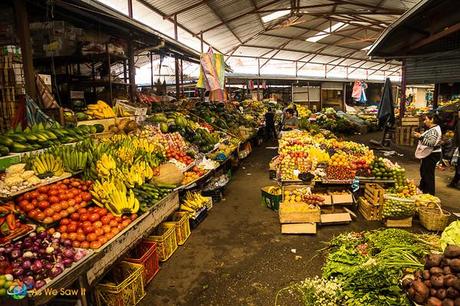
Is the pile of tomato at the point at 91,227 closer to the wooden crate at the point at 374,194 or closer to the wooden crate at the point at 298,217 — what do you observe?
the wooden crate at the point at 298,217

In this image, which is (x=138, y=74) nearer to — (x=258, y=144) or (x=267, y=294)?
(x=258, y=144)

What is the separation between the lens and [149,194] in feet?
15.0

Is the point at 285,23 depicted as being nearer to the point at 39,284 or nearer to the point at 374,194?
the point at 374,194

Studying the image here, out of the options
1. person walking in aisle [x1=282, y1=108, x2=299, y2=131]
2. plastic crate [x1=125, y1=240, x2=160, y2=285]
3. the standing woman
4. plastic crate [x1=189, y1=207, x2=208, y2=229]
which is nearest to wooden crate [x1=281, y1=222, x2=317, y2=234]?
plastic crate [x1=189, y1=207, x2=208, y2=229]

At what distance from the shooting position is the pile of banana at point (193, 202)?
5.93 metres

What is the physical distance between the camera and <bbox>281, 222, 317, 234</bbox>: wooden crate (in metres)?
5.47

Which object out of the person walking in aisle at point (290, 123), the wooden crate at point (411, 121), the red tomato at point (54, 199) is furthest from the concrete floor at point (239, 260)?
the wooden crate at point (411, 121)

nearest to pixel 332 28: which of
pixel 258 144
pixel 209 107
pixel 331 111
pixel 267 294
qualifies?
pixel 331 111

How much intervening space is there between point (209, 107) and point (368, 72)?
21628 millimetres

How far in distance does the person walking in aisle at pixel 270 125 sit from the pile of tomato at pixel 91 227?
43.8ft

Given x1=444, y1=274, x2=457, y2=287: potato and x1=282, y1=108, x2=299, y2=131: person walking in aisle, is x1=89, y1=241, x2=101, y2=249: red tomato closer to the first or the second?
x1=444, y1=274, x2=457, y2=287: potato

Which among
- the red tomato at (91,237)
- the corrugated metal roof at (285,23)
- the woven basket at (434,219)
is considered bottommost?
the woven basket at (434,219)

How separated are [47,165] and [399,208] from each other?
570 cm

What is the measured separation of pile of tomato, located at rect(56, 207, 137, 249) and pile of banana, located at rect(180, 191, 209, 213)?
6.90ft
